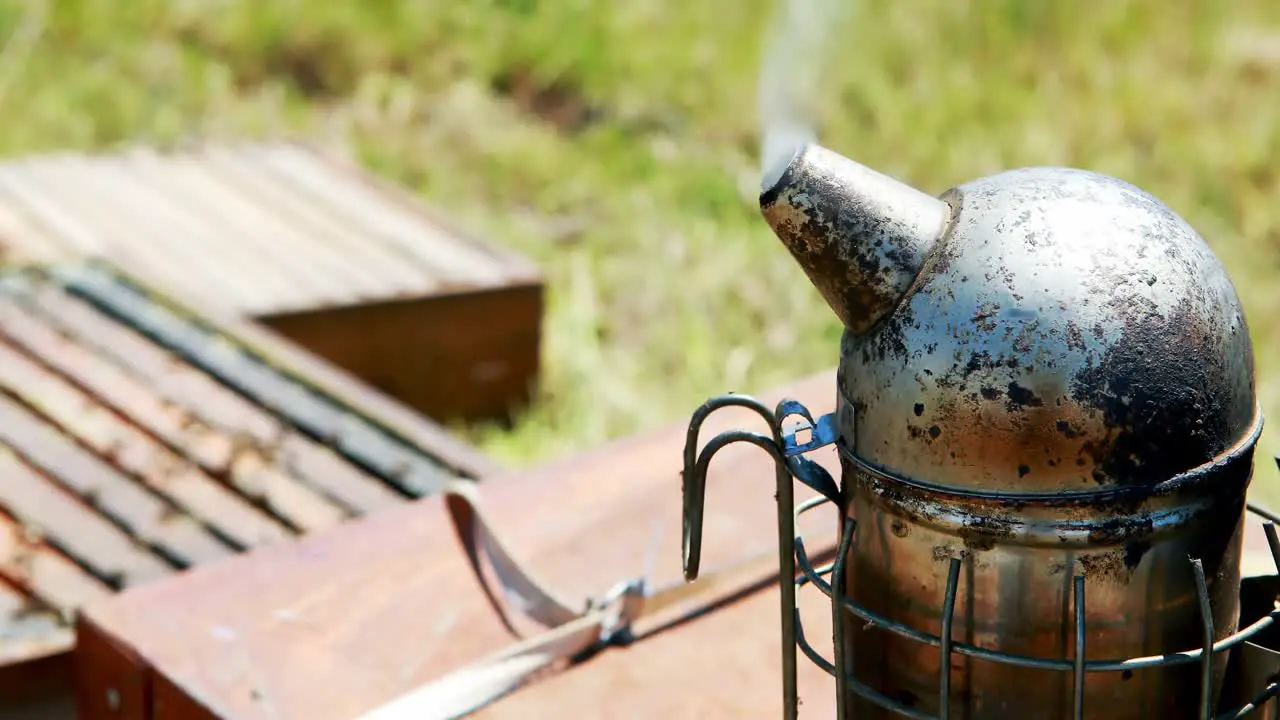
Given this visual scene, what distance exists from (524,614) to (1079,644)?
82 centimetres

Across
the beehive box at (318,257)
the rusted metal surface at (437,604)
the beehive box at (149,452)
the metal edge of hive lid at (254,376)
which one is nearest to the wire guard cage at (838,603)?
the rusted metal surface at (437,604)

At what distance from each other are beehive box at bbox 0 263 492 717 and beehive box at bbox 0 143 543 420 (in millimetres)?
256

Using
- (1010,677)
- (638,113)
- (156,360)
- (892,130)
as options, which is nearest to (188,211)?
(156,360)

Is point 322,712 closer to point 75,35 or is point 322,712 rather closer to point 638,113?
→ point 638,113

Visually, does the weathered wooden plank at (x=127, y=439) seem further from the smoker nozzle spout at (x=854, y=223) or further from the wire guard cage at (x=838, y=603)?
the smoker nozzle spout at (x=854, y=223)

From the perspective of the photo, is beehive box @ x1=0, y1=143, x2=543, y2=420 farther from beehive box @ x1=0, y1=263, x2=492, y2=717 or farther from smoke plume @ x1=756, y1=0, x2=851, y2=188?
smoke plume @ x1=756, y1=0, x2=851, y2=188

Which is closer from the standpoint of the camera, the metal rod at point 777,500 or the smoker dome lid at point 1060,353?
the smoker dome lid at point 1060,353

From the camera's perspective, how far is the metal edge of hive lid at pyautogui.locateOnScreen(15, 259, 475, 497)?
2641 mm

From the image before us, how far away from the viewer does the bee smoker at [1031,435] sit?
110 centimetres

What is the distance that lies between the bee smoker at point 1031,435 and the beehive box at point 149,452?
135cm

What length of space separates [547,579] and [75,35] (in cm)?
495

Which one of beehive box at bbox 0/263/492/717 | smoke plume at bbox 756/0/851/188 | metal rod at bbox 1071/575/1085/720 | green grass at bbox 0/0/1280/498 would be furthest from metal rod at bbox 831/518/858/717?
green grass at bbox 0/0/1280/498

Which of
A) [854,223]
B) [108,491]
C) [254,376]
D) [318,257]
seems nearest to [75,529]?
[108,491]

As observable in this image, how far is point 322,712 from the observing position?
161 cm
